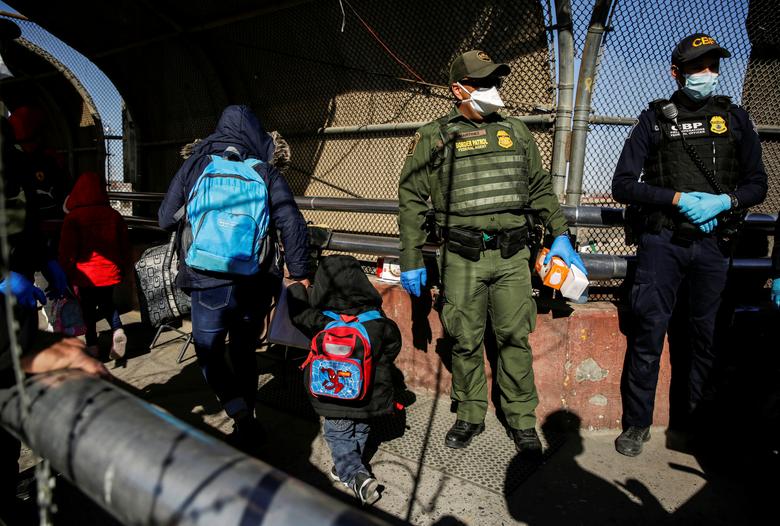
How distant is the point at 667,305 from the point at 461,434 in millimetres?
1398

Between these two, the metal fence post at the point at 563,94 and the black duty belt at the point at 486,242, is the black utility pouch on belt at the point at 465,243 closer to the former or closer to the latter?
the black duty belt at the point at 486,242

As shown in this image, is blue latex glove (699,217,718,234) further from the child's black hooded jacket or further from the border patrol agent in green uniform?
the child's black hooded jacket

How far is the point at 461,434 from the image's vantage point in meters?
3.03

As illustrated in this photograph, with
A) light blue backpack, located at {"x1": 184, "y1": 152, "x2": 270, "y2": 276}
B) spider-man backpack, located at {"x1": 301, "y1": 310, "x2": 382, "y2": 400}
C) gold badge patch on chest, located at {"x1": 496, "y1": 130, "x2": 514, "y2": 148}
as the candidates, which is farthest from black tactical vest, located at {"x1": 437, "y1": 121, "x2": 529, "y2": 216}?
light blue backpack, located at {"x1": 184, "y1": 152, "x2": 270, "y2": 276}

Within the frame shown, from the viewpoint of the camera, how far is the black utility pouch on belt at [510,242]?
288cm

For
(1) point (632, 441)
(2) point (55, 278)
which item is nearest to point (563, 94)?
(1) point (632, 441)

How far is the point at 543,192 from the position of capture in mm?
3014

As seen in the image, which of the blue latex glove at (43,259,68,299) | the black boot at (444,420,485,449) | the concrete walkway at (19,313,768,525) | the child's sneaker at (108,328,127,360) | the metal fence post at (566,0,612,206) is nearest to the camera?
the concrete walkway at (19,313,768,525)

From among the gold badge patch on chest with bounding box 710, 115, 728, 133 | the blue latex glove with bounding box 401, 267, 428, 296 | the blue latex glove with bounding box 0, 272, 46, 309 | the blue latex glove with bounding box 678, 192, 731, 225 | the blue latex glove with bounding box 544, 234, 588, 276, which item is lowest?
the blue latex glove with bounding box 401, 267, 428, 296

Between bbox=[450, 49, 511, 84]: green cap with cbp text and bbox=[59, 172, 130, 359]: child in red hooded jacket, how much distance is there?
326 centimetres

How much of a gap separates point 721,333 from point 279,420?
9.32ft

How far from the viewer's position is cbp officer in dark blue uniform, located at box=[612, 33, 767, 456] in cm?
270

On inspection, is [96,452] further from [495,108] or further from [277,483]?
[495,108]

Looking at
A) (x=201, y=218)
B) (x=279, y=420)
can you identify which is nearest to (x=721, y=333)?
(x=279, y=420)
